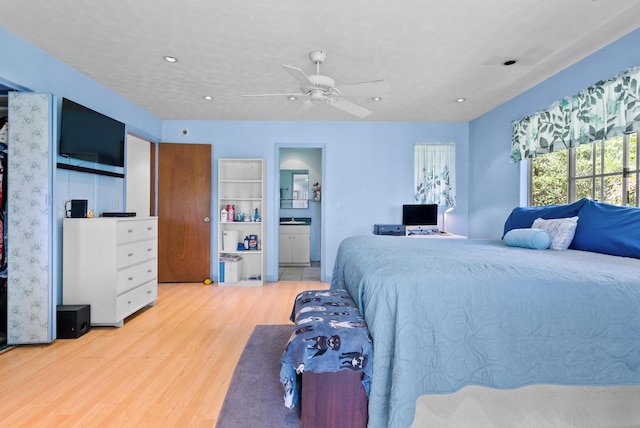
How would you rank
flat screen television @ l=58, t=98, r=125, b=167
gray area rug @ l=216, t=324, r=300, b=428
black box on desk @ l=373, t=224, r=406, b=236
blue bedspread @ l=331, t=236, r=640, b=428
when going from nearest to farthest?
blue bedspread @ l=331, t=236, r=640, b=428 → gray area rug @ l=216, t=324, r=300, b=428 → flat screen television @ l=58, t=98, r=125, b=167 → black box on desk @ l=373, t=224, r=406, b=236

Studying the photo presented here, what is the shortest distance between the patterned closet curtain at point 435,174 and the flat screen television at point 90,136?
13.3ft

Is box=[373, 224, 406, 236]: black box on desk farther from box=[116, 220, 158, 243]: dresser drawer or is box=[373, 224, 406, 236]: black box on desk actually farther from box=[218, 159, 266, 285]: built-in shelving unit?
box=[116, 220, 158, 243]: dresser drawer

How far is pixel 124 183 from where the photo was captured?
145 inches

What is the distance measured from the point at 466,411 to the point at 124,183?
13.3ft

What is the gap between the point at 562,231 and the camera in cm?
236

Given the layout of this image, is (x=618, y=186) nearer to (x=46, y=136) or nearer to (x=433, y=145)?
(x=433, y=145)

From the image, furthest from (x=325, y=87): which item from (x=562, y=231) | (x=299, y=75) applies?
(x=562, y=231)

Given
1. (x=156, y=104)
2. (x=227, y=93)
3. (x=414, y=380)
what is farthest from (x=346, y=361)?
(x=156, y=104)

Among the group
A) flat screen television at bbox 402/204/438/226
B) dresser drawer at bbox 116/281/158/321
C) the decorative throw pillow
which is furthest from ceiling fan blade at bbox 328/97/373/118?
dresser drawer at bbox 116/281/158/321

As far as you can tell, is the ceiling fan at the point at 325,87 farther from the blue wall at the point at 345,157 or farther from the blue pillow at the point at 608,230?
the blue wall at the point at 345,157

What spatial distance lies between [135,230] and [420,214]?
374 cm

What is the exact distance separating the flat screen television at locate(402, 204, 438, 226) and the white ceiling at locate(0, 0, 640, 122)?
1.65 meters

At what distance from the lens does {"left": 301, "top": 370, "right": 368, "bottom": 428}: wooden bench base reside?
54.8 inches

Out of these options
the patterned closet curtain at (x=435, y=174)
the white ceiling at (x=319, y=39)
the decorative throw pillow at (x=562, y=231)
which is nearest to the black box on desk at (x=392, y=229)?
the patterned closet curtain at (x=435, y=174)
